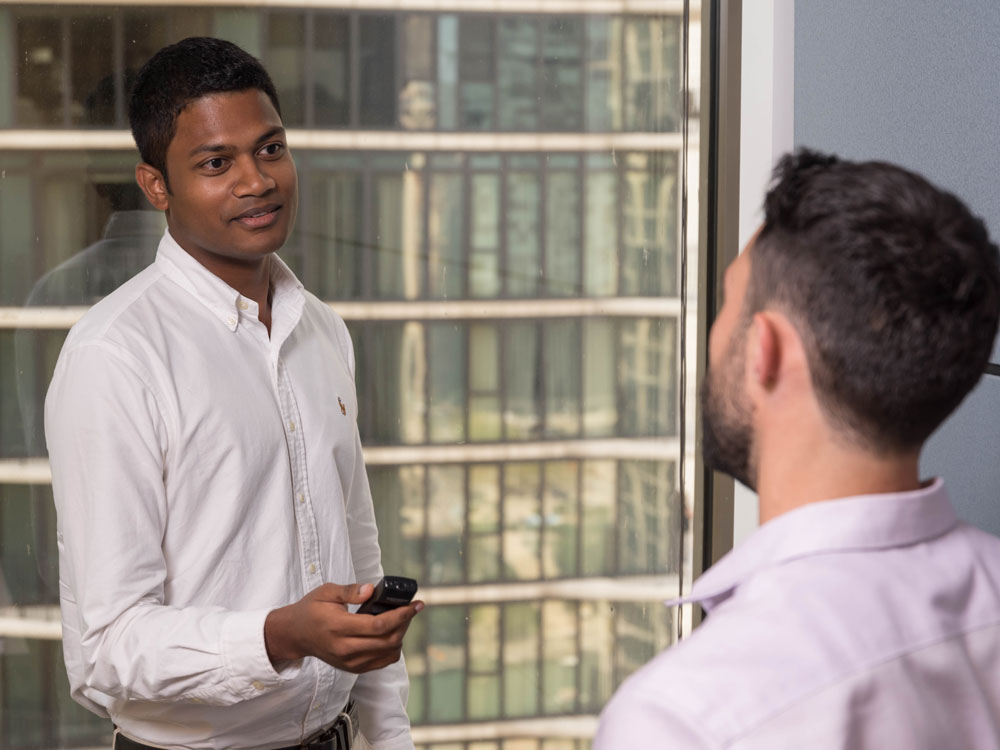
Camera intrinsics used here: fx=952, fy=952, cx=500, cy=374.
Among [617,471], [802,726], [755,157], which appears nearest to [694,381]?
[617,471]

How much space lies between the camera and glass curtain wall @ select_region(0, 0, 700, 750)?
6.03 ft

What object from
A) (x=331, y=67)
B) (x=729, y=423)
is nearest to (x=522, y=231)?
(x=331, y=67)

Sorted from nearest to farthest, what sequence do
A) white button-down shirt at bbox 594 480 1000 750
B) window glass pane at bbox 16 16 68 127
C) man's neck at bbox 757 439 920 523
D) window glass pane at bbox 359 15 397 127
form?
white button-down shirt at bbox 594 480 1000 750 < man's neck at bbox 757 439 920 523 < window glass pane at bbox 16 16 68 127 < window glass pane at bbox 359 15 397 127

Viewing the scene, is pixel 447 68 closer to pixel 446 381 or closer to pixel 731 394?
pixel 446 381

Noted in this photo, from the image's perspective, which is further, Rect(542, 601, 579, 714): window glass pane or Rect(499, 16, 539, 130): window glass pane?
Rect(542, 601, 579, 714): window glass pane

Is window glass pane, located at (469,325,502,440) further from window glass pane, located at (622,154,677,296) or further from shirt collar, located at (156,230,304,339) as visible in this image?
shirt collar, located at (156,230,304,339)

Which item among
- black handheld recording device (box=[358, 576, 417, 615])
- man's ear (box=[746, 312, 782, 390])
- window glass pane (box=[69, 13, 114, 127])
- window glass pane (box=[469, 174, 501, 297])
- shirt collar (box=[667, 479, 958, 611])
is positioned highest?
window glass pane (box=[69, 13, 114, 127])

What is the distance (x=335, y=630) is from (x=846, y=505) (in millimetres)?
563

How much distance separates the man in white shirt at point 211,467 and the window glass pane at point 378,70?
2.01ft

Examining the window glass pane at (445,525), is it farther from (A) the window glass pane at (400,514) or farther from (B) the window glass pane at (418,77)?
(B) the window glass pane at (418,77)

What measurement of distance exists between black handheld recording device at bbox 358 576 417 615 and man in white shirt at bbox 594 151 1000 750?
0.40m

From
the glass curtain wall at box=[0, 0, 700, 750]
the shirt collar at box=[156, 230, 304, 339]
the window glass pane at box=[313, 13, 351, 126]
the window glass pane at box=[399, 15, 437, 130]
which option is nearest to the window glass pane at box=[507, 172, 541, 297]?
the glass curtain wall at box=[0, 0, 700, 750]

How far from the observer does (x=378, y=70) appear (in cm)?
190

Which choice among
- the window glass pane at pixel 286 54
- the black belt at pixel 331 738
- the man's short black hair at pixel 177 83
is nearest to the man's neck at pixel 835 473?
the black belt at pixel 331 738
